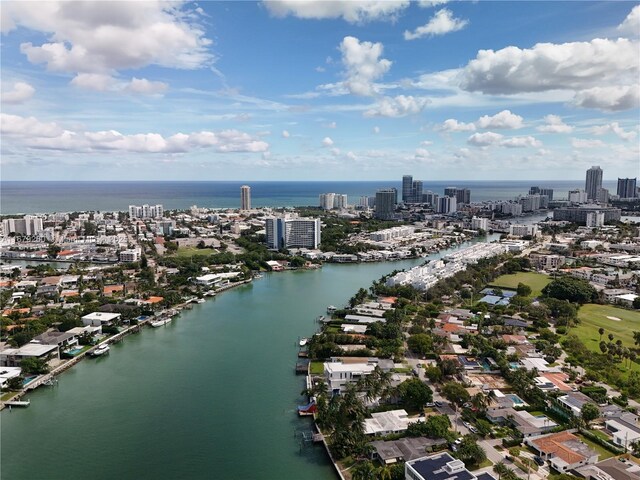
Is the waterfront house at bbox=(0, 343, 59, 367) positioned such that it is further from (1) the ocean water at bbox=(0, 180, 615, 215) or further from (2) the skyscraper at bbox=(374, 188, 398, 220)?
(1) the ocean water at bbox=(0, 180, 615, 215)

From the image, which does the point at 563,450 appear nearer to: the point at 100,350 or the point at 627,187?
the point at 100,350

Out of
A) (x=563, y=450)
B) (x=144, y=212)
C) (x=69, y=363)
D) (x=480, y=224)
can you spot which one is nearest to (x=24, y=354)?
(x=69, y=363)

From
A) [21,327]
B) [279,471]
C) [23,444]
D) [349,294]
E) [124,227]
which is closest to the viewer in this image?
[279,471]

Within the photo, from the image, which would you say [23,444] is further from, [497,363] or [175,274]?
[175,274]

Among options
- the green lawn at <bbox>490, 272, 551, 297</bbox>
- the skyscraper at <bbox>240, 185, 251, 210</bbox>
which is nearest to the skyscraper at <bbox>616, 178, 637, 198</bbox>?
the skyscraper at <bbox>240, 185, 251, 210</bbox>

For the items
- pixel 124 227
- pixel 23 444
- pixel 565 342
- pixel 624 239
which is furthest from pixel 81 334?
pixel 624 239

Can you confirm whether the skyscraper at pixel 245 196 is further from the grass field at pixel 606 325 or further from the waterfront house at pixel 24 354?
the waterfront house at pixel 24 354

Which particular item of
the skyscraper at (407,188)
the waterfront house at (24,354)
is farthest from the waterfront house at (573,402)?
the skyscraper at (407,188)
